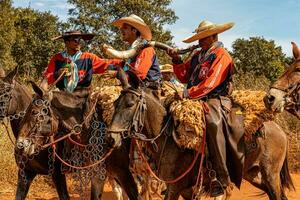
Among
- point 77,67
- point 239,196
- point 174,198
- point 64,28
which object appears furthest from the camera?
point 64,28

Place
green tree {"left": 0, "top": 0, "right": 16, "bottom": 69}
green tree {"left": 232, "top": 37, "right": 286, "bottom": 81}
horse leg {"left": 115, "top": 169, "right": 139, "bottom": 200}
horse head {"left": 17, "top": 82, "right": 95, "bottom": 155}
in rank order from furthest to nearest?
green tree {"left": 232, "top": 37, "right": 286, "bottom": 81}
green tree {"left": 0, "top": 0, "right": 16, "bottom": 69}
horse leg {"left": 115, "top": 169, "right": 139, "bottom": 200}
horse head {"left": 17, "top": 82, "right": 95, "bottom": 155}

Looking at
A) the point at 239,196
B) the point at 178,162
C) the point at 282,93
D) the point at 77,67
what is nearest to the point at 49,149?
the point at 77,67

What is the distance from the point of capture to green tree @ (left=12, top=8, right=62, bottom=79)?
30750mm

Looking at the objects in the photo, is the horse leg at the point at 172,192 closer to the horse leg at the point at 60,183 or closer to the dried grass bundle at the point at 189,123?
the dried grass bundle at the point at 189,123

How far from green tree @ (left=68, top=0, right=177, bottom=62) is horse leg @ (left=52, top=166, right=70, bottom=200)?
66.0 feet

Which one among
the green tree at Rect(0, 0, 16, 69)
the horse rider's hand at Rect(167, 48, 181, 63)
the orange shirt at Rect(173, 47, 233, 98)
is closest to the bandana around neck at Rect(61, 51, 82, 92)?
the horse rider's hand at Rect(167, 48, 181, 63)

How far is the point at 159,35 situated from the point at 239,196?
16694 mm

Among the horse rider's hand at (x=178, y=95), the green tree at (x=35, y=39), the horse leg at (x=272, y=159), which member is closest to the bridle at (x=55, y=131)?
the horse rider's hand at (x=178, y=95)

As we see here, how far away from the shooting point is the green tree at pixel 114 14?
27047 millimetres

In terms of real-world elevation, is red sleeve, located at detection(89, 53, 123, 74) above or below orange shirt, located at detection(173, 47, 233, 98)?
above

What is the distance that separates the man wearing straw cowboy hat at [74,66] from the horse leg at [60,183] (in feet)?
4.22

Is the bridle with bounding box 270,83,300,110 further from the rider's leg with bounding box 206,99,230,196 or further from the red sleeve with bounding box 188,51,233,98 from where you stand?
the rider's leg with bounding box 206,99,230,196

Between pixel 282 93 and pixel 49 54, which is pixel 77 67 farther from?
pixel 49 54

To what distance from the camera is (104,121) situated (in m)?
6.98
